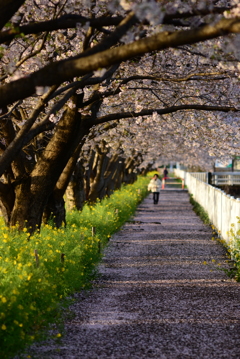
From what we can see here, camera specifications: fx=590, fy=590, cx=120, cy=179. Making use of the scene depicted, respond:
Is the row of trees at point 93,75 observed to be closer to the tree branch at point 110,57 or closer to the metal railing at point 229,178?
the tree branch at point 110,57

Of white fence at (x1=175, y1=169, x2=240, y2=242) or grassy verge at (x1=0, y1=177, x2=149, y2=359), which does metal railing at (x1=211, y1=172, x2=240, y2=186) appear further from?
grassy verge at (x1=0, y1=177, x2=149, y2=359)

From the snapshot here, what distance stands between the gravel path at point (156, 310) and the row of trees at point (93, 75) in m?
2.34

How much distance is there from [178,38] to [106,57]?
2.17 feet

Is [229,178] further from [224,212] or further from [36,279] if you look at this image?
[36,279]

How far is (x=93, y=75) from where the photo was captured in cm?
1020

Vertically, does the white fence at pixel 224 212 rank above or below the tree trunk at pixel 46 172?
below

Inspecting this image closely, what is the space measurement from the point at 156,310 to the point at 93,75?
13.5ft

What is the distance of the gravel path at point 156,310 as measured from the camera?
6918mm

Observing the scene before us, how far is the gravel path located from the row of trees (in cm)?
234

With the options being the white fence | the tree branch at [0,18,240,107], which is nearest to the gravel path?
the white fence

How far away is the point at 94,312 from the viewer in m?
8.84

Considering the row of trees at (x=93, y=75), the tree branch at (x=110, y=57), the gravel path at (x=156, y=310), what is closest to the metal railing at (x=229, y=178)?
the row of trees at (x=93, y=75)

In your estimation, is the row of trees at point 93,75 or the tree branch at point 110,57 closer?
the tree branch at point 110,57

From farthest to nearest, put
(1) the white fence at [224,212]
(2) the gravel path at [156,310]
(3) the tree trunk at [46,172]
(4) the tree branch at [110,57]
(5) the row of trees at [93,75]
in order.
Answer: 1. (1) the white fence at [224,212]
2. (3) the tree trunk at [46,172]
3. (2) the gravel path at [156,310]
4. (5) the row of trees at [93,75]
5. (4) the tree branch at [110,57]
